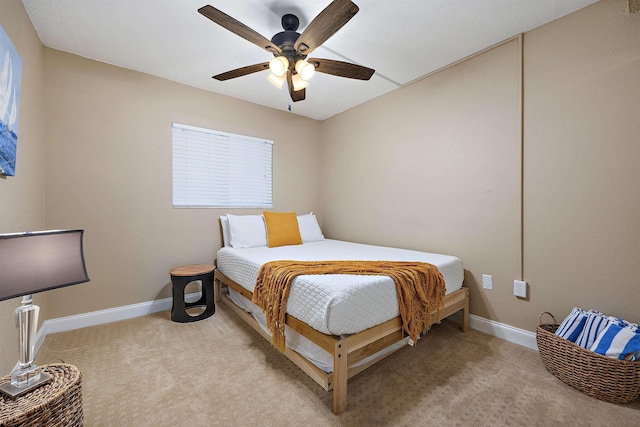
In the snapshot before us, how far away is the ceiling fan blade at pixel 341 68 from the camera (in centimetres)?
191

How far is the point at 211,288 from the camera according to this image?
8.82ft

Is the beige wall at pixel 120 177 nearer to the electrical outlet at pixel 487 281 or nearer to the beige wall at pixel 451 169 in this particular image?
the beige wall at pixel 451 169

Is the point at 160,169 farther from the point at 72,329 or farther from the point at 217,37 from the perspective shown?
the point at 72,329

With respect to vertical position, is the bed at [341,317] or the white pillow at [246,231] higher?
the white pillow at [246,231]

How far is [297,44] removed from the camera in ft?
5.61

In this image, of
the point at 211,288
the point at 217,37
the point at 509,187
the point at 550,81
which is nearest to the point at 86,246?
the point at 211,288

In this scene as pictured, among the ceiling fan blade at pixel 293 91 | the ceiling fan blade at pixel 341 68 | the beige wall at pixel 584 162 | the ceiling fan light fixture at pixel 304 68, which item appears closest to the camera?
the beige wall at pixel 584 162

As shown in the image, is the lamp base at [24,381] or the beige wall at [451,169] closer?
the lamp base at [24,381]

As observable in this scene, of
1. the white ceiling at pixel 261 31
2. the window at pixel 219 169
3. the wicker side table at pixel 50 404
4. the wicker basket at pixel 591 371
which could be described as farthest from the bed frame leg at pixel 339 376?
the window at pixel 219 169

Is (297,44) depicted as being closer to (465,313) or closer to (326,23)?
(326,23)

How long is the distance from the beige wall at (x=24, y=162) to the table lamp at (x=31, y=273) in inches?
24.7

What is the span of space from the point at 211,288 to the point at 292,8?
2481mm

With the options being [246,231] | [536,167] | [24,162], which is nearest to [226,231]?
[246,231]

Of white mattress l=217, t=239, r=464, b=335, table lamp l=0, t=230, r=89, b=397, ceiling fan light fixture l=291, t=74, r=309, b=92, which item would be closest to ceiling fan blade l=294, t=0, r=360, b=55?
ceiling fan light fixture l=291, t=74, r=309, b=92
